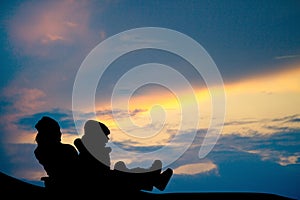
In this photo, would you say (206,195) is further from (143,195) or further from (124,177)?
(124,177)

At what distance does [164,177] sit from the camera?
7789 mm

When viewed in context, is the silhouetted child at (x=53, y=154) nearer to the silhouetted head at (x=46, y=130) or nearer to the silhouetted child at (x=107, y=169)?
the silhouetted head at (x=46, y=130)

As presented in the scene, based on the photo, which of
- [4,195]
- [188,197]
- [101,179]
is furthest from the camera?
[188,197]

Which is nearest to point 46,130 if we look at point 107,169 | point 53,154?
point 53,154

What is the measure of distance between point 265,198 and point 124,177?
144 inches

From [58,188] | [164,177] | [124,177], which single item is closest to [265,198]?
[164,177]

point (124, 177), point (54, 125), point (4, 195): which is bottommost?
point (4, 195)

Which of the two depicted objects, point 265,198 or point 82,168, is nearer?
point 82,168

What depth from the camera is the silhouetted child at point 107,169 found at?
7559mm

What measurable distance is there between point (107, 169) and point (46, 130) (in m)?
1.66

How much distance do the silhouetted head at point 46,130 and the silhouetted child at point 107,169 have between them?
1.79ft

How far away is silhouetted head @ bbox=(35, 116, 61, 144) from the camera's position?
25.4 ft

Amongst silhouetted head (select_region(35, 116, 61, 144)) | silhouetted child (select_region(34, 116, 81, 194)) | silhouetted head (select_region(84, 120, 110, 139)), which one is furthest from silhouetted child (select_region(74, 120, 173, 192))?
silhouetted head (select_region(35, 116, 61, 144))

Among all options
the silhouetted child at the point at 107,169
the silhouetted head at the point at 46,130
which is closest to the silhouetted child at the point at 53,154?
the silhouetted head at the point at 46,130
